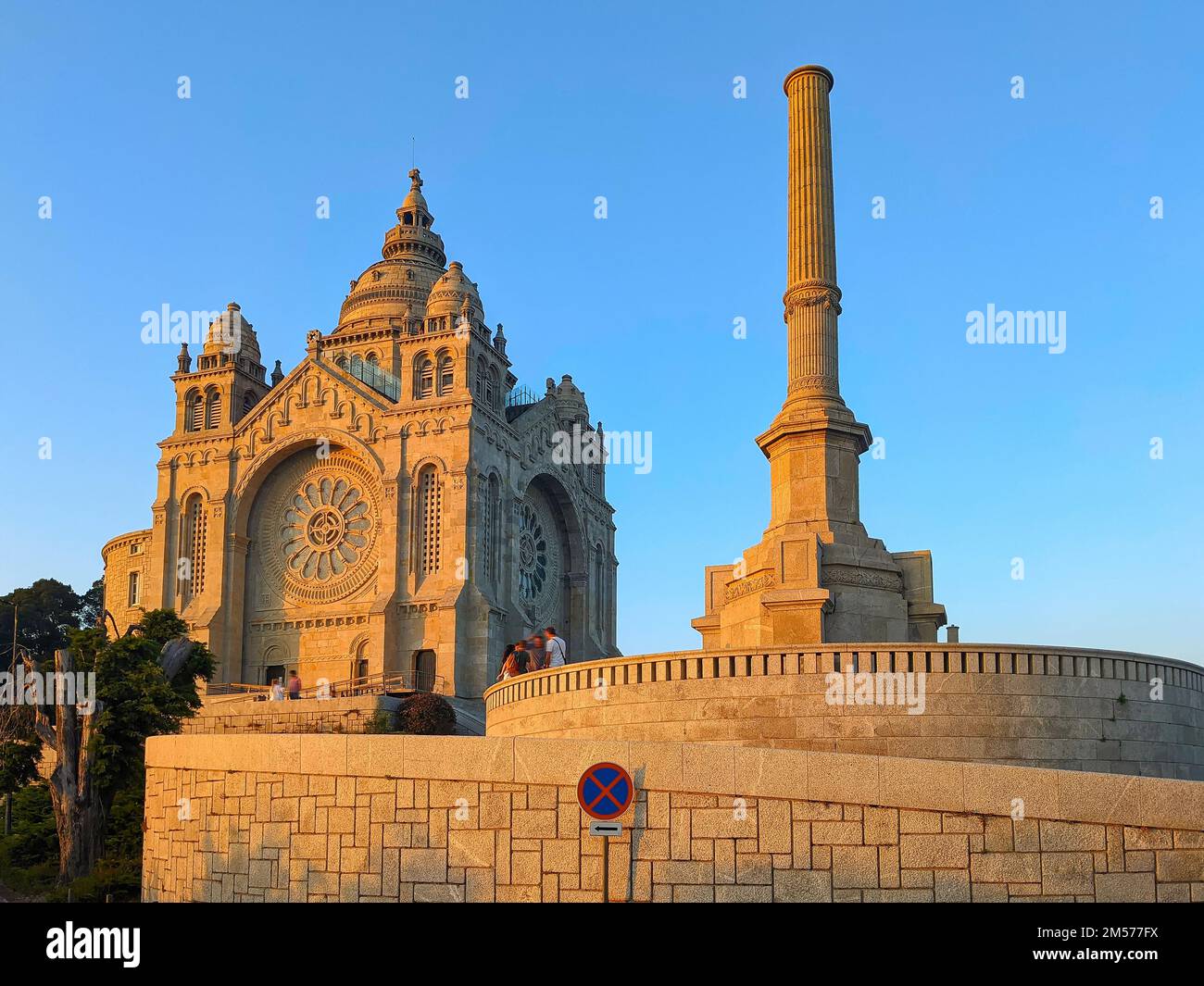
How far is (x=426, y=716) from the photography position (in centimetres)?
3522

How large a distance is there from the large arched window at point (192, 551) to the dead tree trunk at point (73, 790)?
90.0 ft

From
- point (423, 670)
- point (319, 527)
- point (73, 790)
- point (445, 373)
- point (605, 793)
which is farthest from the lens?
point (319, 527)

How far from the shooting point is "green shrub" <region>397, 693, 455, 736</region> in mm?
34938

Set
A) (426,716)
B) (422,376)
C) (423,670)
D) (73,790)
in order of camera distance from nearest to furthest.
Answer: (73,790) → (426,716) → (423,670) → (422,376)

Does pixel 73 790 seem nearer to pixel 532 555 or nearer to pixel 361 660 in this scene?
A: pixel 361 660

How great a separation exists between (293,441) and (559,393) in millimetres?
14940

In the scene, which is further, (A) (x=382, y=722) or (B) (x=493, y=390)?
(B) (x=493, y=390)

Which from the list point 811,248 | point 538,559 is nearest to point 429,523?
point 538,559

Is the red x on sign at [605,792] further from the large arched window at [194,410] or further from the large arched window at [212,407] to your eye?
the large arched window at [194,410]

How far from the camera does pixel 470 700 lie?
154ft

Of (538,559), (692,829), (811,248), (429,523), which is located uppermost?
(811,248)

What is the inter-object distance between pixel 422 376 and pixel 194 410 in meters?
11.8
